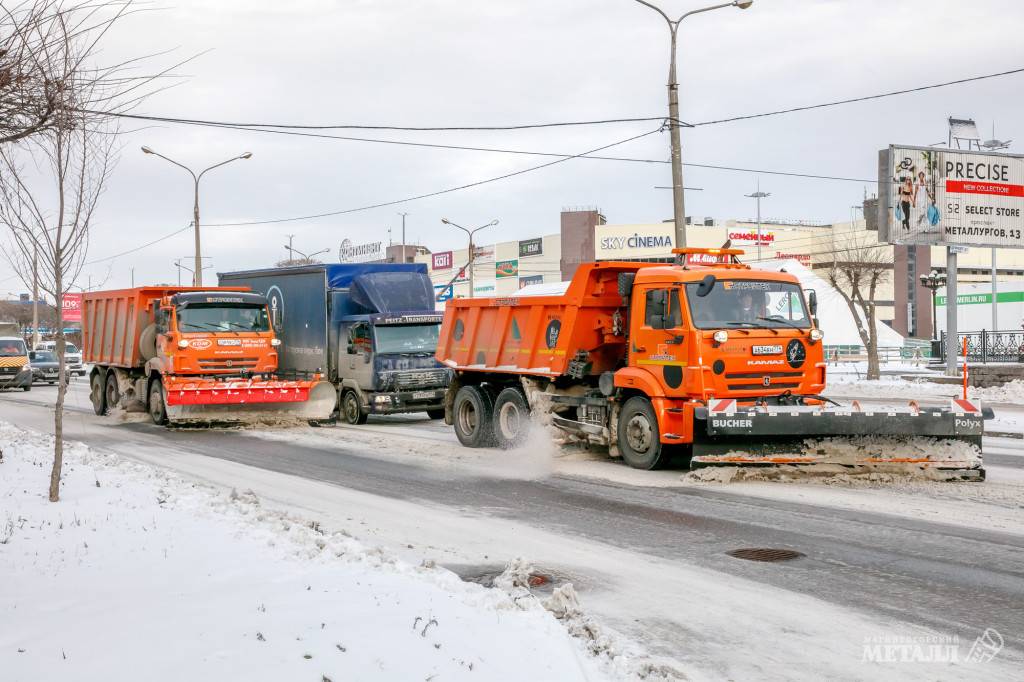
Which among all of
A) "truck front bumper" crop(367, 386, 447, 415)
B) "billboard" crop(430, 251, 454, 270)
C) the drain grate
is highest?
"billboard" crop(430, 251, 454, 270)

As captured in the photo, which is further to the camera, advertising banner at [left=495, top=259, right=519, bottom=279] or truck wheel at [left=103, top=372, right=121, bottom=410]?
advertising banner at [left=495, top=259, right=519, bottom=279]

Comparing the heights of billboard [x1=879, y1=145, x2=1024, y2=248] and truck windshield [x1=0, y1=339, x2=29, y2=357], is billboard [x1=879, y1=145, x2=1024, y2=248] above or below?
above

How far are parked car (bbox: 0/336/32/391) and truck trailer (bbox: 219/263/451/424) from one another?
58.6 ft

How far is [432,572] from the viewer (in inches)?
249

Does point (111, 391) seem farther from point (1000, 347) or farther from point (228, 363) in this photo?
point (1000, 347)

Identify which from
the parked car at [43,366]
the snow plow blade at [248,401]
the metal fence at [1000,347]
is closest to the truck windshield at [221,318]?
the snow plow blade at [248,401]

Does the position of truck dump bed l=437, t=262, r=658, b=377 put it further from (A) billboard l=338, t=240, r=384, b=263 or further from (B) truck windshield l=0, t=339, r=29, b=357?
(A) billboard l=338, t=240, r=384, b=263

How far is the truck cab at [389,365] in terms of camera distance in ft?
63.8

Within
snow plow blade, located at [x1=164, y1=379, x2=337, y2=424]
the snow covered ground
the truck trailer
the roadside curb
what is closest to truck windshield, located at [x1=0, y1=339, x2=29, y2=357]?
the truck trailer

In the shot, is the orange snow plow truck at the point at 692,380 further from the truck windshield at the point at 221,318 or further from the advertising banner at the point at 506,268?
the advertising banner at the point at 506,268

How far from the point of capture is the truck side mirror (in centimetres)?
1190

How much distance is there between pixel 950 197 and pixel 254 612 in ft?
97.3

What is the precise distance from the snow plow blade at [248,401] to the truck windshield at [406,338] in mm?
1405

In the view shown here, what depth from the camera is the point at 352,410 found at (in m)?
20.1
